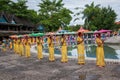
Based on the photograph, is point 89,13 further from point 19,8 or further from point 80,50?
point 80,50

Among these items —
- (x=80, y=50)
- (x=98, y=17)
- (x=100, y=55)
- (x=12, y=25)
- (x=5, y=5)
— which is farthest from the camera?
(x=98, y=17)

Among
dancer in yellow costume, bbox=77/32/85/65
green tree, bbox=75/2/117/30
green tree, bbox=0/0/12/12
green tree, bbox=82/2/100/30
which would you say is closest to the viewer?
dancer in yellow costume, bbox=77/32/85/65

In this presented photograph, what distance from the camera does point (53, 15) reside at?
192ft

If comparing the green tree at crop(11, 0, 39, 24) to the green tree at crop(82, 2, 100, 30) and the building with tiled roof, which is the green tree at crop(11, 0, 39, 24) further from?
the green tree at crop(82, 2, 100, 30)

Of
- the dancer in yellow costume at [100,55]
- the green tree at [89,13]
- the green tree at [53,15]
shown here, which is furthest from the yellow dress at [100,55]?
the green tree at [89,13]

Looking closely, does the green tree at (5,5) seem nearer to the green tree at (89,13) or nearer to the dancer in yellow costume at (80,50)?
the green tree at (89,13)

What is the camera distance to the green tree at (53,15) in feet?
191

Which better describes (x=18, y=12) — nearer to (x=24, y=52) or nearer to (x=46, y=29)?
(x=46, y=29)

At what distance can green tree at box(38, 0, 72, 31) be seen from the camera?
5828 centimetres

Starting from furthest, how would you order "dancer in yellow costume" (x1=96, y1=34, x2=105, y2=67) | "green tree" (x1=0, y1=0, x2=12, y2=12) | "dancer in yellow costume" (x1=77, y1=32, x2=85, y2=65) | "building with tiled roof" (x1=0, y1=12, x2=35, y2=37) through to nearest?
"green tree" (x1=0, y1=0, x2=12, y2=12) < "building with tiled roof" (x1=0, y1=12, x2=35, y2=37) < "dancer in yellow costume" (x1=77, y1=32, x2=85, y2=65) < "dancer in yellow costume" (x1=96, y1=34, x2=105, y2=67)

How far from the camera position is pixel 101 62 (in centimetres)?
1237

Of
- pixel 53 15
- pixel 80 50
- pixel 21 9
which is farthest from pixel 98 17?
pixel 80 50

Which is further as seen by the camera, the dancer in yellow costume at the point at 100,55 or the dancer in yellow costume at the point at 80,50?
the dancer in yellow costume at the point at 80,50

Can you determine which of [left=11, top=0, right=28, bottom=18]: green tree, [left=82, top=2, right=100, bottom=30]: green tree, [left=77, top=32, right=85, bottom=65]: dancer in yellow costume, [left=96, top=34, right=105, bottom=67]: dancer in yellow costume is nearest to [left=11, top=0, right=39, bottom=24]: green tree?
[left=11, top=0, right=28, bottom=18]: green tree
